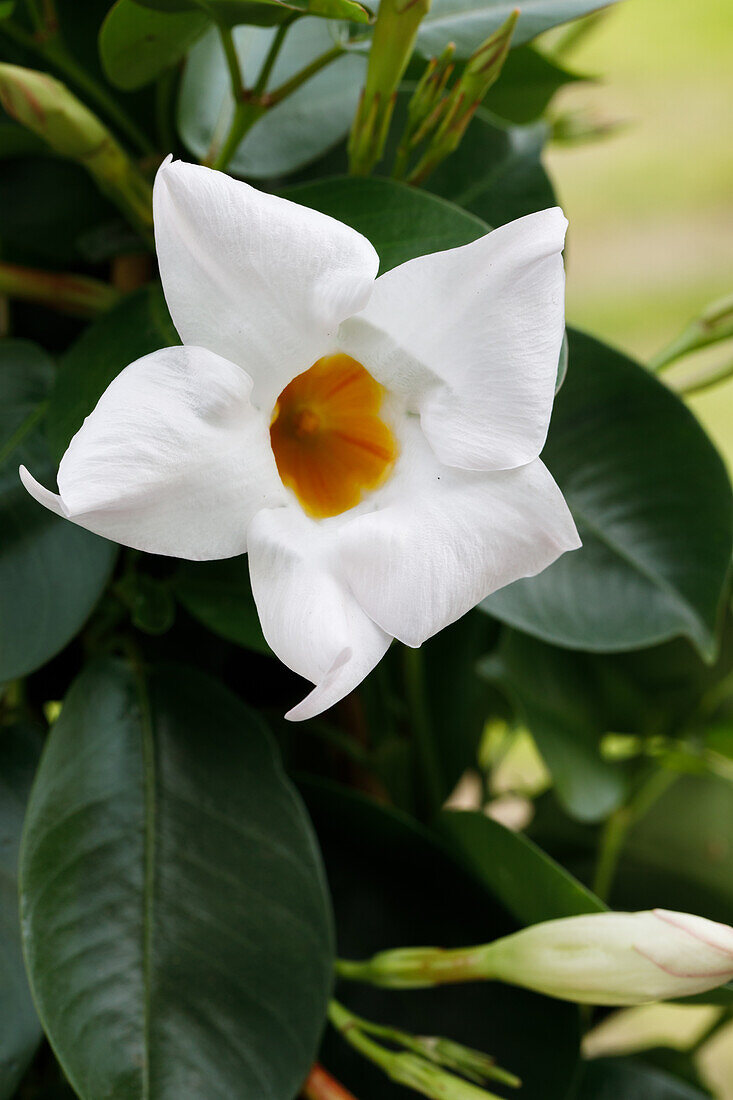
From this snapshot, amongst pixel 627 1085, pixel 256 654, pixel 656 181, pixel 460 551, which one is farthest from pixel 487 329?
pixel 656 181

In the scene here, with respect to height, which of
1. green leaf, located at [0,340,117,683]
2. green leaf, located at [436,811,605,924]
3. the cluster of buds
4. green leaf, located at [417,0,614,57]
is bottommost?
green leaf, located at [436,811,605,924]

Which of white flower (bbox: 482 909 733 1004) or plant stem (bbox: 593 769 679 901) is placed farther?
plant stem (bbox: 593 769 679 901)

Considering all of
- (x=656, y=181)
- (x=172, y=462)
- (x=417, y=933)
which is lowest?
(x=656, y=181)

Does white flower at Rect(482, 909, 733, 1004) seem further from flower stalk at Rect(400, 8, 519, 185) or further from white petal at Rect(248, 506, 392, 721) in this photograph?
flower stalk at Rect(400, 8, 519, 185)

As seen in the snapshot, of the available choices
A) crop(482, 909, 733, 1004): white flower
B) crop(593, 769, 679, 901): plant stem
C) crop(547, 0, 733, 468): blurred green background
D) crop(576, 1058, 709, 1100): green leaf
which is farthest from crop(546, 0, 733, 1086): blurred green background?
crop(482, 909, 733, 1004): white flower

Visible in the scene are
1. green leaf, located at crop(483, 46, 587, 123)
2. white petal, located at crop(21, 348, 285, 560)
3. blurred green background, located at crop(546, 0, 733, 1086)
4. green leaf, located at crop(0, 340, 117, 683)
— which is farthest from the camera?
blurred green background, located at crop(546, 0, 733, 1086)

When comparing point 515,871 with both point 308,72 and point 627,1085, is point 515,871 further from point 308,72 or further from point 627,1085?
point 308,72

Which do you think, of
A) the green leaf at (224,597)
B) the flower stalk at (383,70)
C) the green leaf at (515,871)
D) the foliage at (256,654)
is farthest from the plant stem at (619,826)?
the flower stalk at (383,70)
